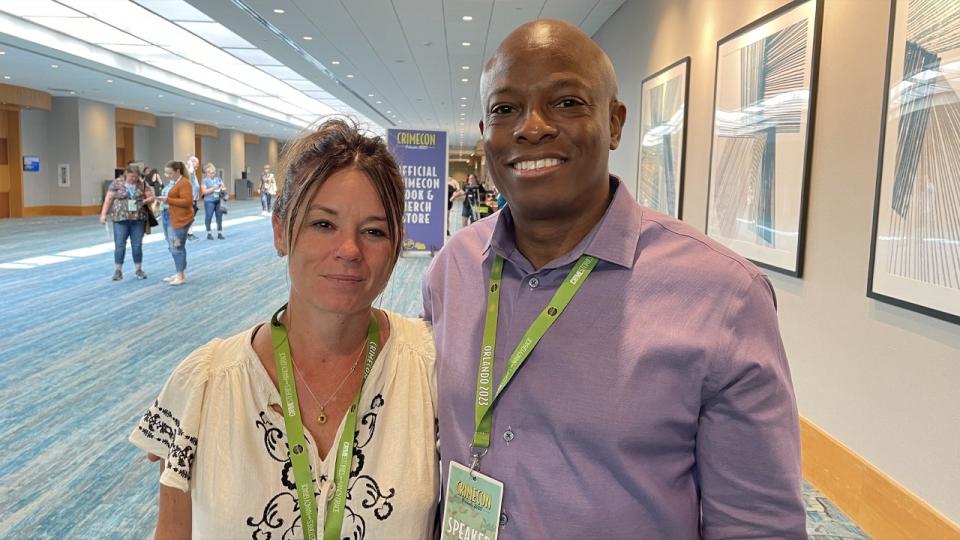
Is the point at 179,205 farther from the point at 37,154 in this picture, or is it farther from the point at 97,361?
the point at 37,154

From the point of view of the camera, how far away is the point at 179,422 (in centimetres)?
138

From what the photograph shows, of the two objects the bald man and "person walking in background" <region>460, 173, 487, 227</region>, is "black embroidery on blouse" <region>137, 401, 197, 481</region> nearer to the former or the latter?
the bald man

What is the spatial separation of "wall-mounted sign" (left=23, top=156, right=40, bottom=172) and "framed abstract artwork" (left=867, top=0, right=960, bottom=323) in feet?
82.3

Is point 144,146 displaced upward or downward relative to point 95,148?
upward

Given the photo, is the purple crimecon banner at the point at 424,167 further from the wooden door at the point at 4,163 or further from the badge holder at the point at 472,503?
the wooden door at the point at 4,163

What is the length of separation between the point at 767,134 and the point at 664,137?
2307mm

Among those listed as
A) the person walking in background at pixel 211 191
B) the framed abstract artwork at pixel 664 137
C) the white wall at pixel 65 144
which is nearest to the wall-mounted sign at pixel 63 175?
the white wall at pixel 65 144

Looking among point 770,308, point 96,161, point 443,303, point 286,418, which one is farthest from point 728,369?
point 96,161

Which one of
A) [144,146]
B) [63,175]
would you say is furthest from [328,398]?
[144,146]

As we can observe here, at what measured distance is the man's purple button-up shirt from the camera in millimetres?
1179

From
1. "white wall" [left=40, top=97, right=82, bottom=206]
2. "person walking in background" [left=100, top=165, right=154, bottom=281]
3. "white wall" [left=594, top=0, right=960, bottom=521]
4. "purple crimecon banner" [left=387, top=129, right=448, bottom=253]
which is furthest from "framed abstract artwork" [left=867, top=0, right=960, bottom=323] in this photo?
"white wall" [left=40, top=97, right=82, bottom=206]

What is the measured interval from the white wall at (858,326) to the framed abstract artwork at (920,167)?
12 centimetres

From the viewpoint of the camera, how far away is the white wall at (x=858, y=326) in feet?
8.83

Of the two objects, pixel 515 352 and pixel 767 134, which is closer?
pixel 515 352
